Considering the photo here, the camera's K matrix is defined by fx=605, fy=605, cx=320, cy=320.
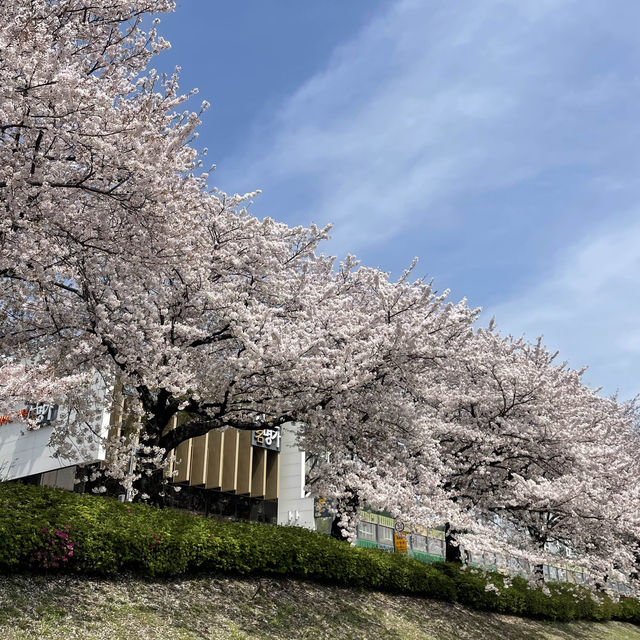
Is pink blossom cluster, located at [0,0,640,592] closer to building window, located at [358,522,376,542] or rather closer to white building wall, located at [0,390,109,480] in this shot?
building window, located at [358,522,376,542]

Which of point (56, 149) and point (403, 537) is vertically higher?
point (56, 149)

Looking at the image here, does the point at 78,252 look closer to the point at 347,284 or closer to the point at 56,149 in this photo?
the point at 56,149

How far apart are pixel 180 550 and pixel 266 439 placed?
26.8 metres

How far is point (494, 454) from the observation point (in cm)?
1806

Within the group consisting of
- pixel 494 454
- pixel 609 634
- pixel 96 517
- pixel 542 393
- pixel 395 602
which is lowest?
pixel 609 634

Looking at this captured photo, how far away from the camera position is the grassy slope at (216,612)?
838 centimetres

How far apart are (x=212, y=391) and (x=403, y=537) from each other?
636 inches

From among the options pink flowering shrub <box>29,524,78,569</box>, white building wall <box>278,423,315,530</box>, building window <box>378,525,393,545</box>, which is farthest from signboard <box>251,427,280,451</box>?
pink flowering shrub <box>29,524,78,569</box>

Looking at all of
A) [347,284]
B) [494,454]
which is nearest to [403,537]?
[494,454]

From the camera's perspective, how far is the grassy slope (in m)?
8.38

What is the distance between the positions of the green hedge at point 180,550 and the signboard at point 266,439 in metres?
19.9

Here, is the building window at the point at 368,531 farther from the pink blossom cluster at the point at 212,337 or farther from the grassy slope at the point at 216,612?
the grassy slope at the point at 216,612

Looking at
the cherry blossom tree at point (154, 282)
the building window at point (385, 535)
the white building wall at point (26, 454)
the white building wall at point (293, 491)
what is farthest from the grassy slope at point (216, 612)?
the white building wall at point (293, 491)

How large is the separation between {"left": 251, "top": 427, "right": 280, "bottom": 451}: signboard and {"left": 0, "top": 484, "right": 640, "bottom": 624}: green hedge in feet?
65.2
